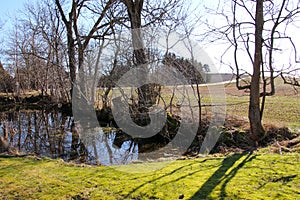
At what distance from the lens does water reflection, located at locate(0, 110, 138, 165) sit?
525 cm

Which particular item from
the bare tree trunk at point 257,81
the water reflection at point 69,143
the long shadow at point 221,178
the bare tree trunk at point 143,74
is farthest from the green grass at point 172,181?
the bare tree trunk at point 143,74

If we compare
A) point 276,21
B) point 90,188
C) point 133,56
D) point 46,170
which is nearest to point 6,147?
point 46,170

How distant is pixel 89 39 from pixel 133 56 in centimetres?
511

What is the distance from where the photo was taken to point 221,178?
251cm

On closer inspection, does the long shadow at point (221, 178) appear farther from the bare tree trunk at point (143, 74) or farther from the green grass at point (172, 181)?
the bare tree trunk at point (143, 74)

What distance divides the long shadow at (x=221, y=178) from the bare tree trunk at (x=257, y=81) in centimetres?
130

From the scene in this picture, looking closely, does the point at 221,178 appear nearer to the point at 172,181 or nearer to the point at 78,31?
the point at 172,181

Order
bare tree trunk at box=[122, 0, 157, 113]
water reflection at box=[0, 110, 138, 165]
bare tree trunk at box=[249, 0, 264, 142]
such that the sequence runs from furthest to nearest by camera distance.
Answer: bare tree trunk at box=[122, 0, 157, 113] → water reflection at box=[0, 110, 138, 165] → bare tree trunk at box=[249, 0, 264, 142]

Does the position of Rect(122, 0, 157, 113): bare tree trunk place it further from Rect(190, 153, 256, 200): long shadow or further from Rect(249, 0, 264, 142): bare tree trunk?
Rect(190, 153, 256, 200): long shadow

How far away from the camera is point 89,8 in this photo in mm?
11594

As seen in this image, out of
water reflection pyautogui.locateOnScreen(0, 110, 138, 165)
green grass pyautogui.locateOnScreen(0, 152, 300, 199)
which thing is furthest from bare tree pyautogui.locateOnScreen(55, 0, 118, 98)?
green grass pyautogui.locateOnScreen(0, 152, 300, 199)

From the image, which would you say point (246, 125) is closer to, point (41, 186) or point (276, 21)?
point (276, 21)

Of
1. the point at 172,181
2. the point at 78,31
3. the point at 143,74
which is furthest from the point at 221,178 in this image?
the point at 78,31

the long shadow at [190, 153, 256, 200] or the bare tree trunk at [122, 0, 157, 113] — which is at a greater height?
the bare tree trunk at [122, 0, 157, 113]
